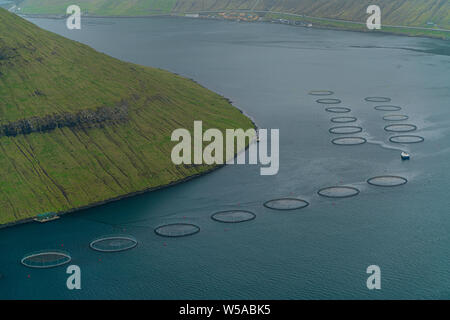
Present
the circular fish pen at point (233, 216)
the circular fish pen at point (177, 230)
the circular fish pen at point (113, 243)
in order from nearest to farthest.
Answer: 1. the circular fish pen at point (113, 243)
2. the circular fish pen at point (177, 230)
3. the circular fish pen at point (233, 216)

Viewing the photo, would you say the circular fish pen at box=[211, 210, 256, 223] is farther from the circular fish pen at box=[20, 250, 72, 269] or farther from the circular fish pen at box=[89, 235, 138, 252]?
the circular fish pen at box=[20, 250, 72, 269]

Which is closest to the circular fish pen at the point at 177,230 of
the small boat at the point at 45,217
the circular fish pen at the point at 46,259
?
the circular fish pen at the point at 46,259

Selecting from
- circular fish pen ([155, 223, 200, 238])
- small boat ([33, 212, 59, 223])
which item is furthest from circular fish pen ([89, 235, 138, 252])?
small boat ([33, 212, 59, 223])

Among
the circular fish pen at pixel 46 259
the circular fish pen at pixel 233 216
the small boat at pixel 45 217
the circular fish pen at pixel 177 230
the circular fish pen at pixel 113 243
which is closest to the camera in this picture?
the circular fish pen at pixel 46 259

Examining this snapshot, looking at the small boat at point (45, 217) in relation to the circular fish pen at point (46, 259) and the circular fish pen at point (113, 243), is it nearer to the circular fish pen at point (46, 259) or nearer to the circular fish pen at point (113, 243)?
the circular fish pen at point (46, 259)

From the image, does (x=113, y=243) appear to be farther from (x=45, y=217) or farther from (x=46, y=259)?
A: (x=45, y=217)
